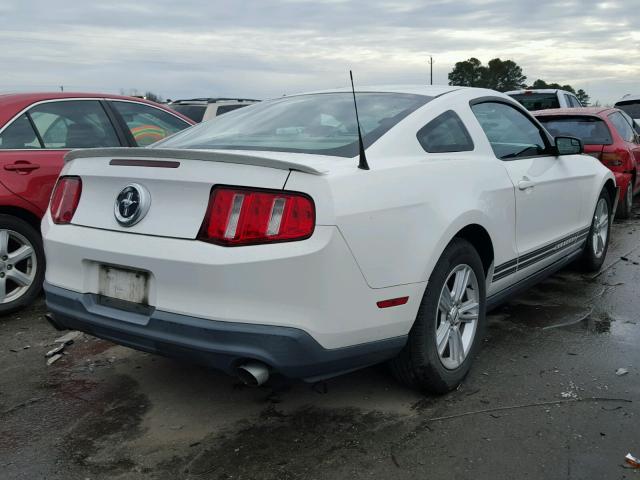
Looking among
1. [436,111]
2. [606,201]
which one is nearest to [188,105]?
[606,201]

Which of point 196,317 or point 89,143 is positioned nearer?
point 196,317

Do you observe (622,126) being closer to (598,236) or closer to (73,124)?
(598,236)

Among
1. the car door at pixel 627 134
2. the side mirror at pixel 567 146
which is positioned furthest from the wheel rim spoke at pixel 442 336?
the car door at pixel 627 134

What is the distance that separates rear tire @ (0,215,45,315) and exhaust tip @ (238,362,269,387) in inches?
111

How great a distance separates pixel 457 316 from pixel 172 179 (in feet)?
5.30

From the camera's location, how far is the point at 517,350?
12.8 ft

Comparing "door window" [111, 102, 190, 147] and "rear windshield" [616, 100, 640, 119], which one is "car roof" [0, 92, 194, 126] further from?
"rear windshield" [616, 100, 640, 119]

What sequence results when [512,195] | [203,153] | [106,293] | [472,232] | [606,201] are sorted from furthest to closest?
[606,201]
[512,195]
[472,232]
[106,293]
[203,153]

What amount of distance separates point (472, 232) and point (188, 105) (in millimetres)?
8442

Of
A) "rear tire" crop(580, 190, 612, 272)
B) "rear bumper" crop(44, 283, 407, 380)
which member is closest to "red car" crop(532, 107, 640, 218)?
"rear tire" crop(580, 190, 612, 272)

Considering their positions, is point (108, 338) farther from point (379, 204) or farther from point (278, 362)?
point (379, 204)

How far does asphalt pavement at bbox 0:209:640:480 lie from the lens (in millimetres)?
2654

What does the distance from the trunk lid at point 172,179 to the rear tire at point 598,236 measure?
3620mm

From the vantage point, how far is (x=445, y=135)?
347cm
